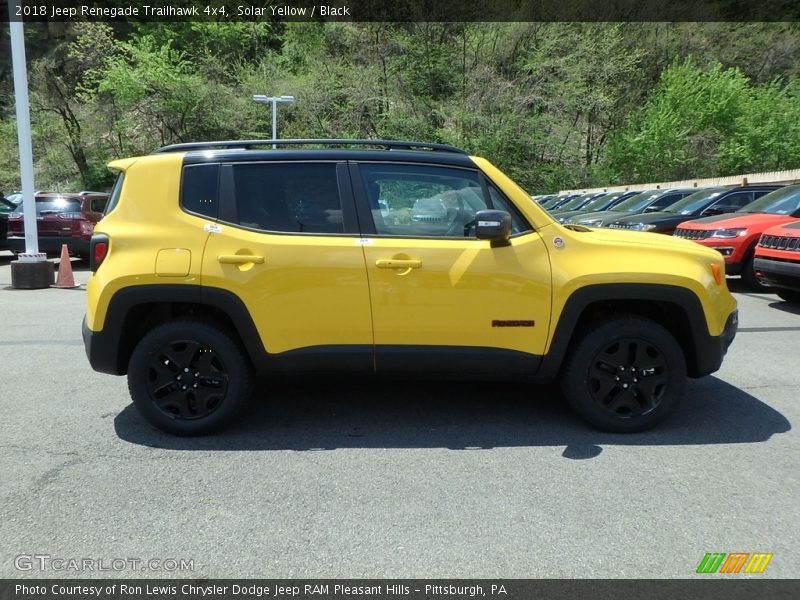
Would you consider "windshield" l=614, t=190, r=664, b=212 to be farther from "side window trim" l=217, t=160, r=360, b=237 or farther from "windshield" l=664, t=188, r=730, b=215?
"side window trim" l=217, t=160, r=360, b=237

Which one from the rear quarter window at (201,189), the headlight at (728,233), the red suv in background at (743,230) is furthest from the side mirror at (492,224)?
the headlight at (728,233)

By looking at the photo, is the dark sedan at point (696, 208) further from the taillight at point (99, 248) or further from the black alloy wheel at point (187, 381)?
the taillight at point (99, 248)

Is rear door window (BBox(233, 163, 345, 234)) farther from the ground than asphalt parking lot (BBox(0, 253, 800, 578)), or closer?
farther from the ground

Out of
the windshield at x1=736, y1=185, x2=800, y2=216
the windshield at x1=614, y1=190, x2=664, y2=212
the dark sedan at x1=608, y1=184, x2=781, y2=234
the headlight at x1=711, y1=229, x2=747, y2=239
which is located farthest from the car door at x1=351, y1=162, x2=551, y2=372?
the windshield at x1=614, y1=190, x2=664, y2=212

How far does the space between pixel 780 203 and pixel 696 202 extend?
2.91 m

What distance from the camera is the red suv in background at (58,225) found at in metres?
13.2

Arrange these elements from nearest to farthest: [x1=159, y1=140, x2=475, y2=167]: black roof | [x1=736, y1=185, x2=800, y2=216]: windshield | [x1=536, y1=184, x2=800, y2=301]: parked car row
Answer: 1. [x1=159, y1=140, x2=475, y2=167]: black roof
2. [x1=536, y1=184, x2=800, y2=301]: parked car row
3. [x1=736, y1=185, x2=800, y2=216]: windshield

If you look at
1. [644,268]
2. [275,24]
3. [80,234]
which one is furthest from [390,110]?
[644,268]

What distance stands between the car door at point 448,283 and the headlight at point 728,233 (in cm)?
743

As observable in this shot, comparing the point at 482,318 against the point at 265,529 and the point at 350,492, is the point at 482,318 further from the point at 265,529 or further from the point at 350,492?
the point at 265,529

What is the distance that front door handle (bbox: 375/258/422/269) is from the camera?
3.79m

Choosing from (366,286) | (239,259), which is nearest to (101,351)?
(239,259)

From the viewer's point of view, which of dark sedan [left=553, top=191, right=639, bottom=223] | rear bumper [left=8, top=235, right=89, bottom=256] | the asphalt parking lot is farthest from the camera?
dark sedan [left=553, top=191, right=639, bottom=223]

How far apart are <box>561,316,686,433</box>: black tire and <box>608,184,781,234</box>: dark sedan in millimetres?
8795
